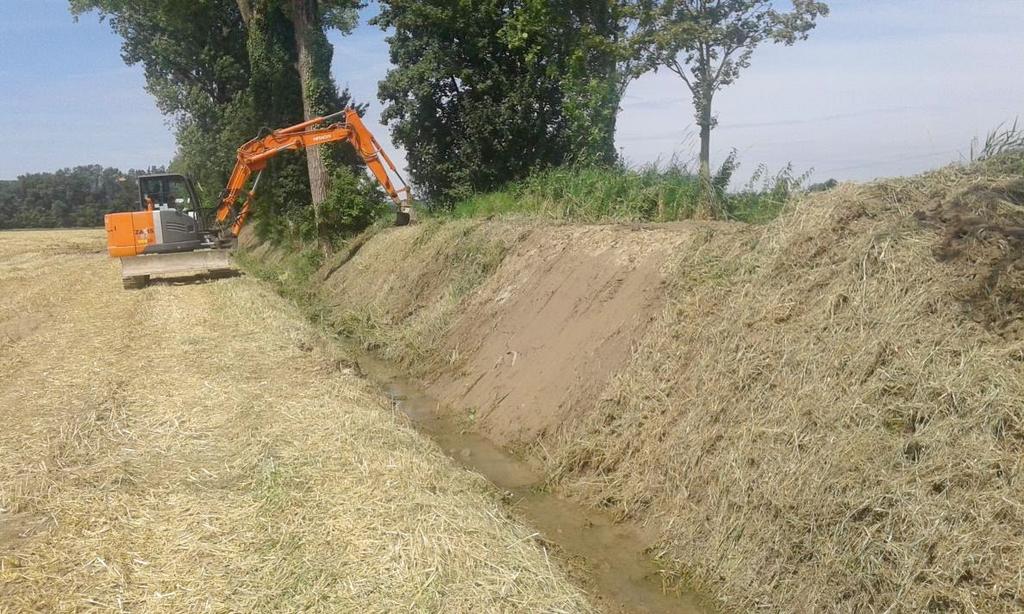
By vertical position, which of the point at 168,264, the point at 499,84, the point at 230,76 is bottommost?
the point at 168,264

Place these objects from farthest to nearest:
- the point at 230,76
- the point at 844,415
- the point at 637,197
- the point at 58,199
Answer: the point at 58,199, the point at 230,76, the point at 637,197, the point at 844,415

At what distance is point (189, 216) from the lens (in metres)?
18.7

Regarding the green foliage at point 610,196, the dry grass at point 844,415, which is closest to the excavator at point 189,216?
the green foliage at point 610,196

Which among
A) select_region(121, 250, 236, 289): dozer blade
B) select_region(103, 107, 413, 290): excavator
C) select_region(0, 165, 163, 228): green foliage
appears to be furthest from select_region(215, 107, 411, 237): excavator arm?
select_region(0, 165, 163, 228): green foliage

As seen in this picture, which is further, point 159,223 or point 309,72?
point 309,72

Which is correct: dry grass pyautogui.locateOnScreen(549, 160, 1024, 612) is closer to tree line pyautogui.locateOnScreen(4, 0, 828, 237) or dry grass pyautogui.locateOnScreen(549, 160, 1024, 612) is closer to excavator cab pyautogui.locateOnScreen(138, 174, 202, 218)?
tree line pyautogui.locateOnScreen(4, 0, 828, 237)

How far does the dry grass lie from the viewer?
429 centimetres

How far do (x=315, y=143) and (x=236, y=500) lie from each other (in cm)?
1417

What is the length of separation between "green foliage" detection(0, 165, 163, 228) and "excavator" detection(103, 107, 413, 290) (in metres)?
48.4

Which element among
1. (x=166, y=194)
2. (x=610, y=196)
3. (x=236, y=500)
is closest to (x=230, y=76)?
(x=166, y=194)

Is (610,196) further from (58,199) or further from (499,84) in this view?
(58,199)

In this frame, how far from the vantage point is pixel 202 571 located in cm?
455

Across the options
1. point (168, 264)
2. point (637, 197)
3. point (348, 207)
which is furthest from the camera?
point (348, 207)

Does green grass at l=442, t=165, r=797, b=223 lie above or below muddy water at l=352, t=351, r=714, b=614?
above
